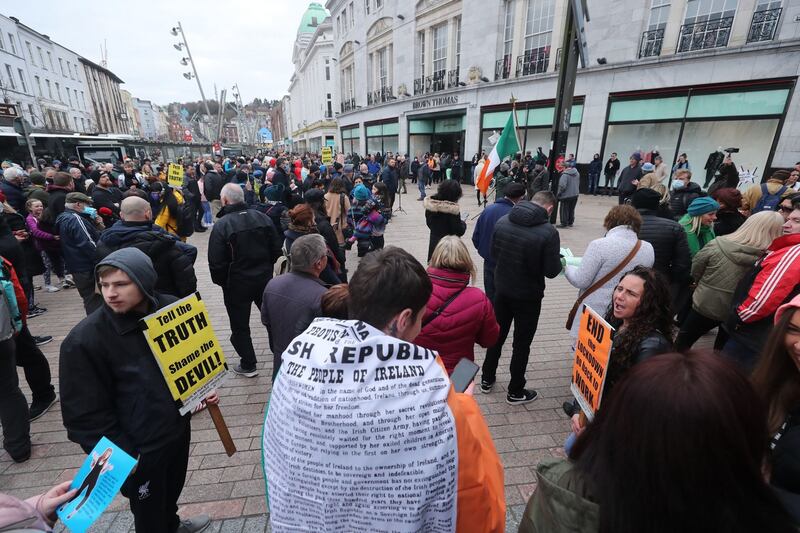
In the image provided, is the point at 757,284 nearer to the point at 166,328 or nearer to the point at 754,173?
the point at 166,328

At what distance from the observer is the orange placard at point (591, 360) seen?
210 cm

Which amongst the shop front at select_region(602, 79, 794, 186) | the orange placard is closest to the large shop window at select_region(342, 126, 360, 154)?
the shop front at select_region(602, 79, 794, 186)

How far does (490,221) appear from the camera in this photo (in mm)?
4965

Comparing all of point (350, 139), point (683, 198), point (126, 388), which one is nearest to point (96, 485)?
point (126, 388)

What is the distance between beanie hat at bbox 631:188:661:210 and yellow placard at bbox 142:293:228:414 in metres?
4.24

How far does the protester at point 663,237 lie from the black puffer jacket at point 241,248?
404 centimetres

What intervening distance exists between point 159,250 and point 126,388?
1.84 meters

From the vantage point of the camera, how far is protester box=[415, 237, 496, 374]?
2586 mm

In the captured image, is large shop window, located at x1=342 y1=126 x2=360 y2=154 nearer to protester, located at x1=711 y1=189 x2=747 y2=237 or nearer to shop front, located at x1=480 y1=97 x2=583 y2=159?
shop front, located at x1=480 y1=97 x2=583 y2=159

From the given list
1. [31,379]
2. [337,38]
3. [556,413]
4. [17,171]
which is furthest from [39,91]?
[556,413]

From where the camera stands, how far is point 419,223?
483 inches

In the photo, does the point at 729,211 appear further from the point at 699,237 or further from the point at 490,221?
the point at 490,221

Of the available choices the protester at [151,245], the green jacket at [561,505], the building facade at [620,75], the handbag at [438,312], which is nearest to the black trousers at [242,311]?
the protester at [151,245]

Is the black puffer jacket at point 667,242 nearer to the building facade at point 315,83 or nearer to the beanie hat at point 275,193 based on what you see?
the beanie hat at point 275,193
